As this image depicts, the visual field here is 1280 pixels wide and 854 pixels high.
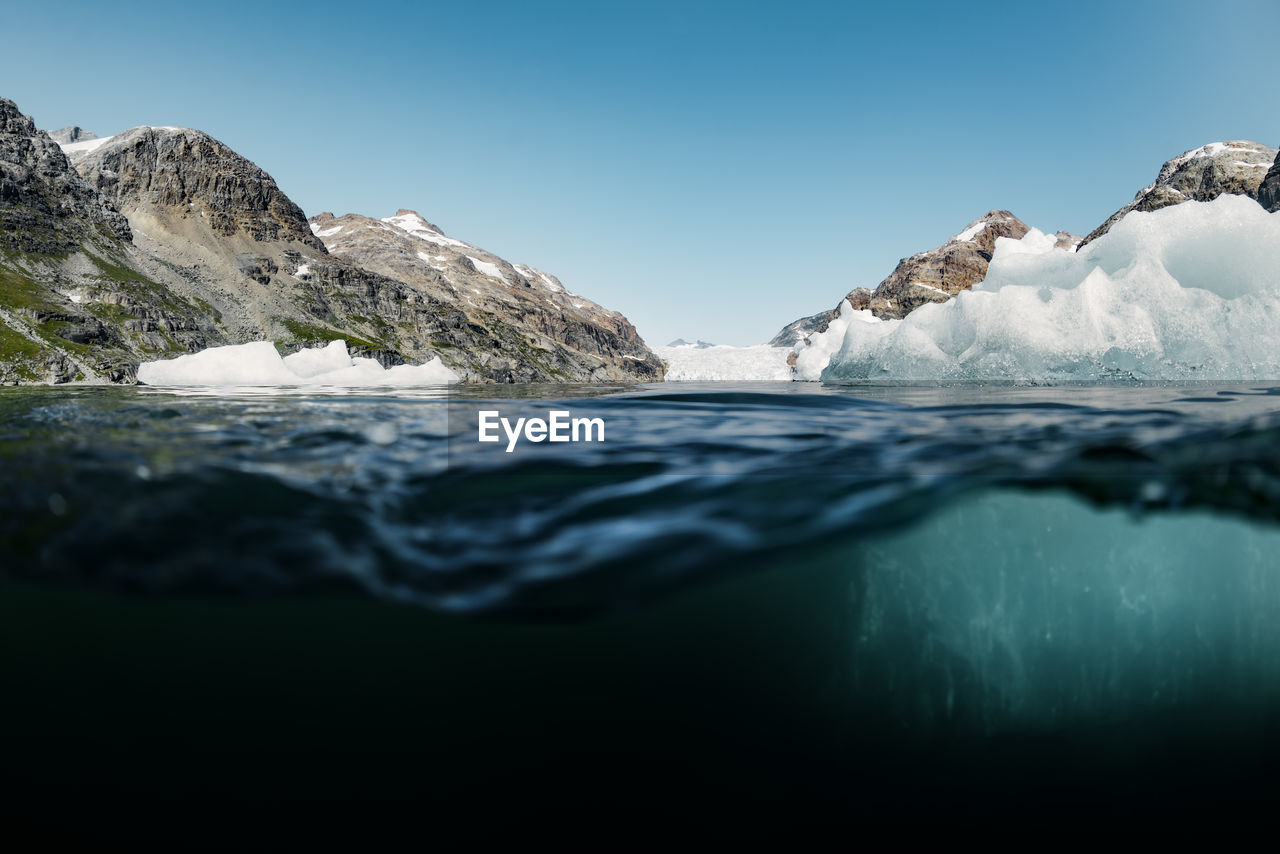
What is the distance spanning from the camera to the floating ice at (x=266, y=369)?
4572 centimetres

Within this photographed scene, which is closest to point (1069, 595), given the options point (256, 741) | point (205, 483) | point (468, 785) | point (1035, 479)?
point (1035, 479)

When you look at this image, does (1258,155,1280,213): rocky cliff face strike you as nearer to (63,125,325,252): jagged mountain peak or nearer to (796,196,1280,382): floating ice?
(796,196,1280,382): floating ice

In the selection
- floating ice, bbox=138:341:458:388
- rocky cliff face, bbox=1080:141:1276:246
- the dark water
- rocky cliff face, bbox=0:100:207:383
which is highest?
rocky cliff face, bbox=1080:141:1276:246

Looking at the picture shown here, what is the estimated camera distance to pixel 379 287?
188 m

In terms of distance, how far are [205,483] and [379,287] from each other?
202m

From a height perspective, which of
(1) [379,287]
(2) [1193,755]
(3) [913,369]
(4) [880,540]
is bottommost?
(2) [1193,755]

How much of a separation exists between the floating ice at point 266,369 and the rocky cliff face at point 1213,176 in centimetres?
17150

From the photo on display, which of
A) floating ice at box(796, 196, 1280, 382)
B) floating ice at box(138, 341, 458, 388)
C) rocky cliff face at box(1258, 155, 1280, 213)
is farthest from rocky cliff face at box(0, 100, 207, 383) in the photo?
rocky cliff face at box(1258, 155, 1280, 213)

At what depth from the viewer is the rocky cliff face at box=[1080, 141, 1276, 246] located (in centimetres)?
15262

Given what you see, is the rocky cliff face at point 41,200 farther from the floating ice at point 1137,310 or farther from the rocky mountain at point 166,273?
the floating ice at point 1137,310

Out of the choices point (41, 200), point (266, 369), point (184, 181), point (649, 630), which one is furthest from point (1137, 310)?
point (184, 181)

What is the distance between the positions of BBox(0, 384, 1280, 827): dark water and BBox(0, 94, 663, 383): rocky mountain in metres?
117

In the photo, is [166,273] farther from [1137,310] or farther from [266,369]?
[1137,310]

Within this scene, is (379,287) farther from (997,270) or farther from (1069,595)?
(1069,595)
